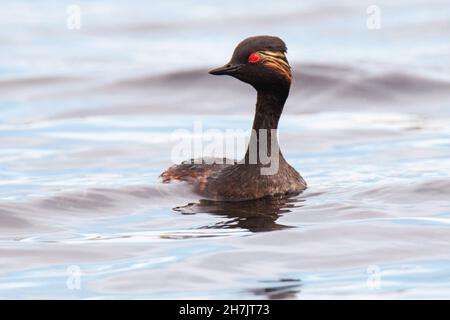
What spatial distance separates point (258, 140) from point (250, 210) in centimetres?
101

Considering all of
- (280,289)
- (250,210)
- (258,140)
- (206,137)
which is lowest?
(280,289)

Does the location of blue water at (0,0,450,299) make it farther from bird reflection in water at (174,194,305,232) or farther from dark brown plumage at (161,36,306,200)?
dark brown plumage at (161,36,306,200)

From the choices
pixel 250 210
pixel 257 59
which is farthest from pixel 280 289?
pixel 257 59

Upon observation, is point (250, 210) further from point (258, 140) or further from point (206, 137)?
point (206, 137)

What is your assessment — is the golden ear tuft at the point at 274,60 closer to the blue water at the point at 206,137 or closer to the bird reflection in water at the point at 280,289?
the blue water at the point at 206,137

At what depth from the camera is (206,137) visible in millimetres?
21516

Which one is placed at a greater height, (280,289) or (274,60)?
(274,60)

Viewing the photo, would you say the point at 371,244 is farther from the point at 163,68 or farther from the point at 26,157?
the point at 163,68

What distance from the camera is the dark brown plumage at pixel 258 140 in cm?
1492

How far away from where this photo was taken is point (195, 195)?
617 inches

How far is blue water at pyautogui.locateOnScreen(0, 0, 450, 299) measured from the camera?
40.7ft

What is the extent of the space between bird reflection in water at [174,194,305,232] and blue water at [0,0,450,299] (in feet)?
0.13
